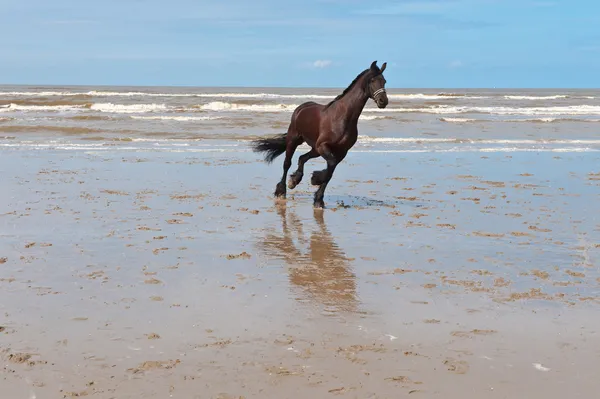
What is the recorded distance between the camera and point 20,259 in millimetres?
6793

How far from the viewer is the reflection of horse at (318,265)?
5781 millimetres

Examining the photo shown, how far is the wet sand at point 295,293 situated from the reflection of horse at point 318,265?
0.11 feet

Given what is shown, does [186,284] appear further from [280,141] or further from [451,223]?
[280,141]

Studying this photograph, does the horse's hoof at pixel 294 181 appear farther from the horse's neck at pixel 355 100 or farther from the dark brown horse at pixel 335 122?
the horse's neck at pixel 355 100

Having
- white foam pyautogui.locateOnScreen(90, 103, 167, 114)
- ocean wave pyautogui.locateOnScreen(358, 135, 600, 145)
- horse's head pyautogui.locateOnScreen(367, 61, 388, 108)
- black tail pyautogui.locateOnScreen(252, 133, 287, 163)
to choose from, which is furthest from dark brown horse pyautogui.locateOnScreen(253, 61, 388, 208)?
white foam pyautogui.locateOnScreen(90, 103, 167, 114)

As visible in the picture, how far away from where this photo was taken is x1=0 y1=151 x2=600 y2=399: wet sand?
13.4 ft

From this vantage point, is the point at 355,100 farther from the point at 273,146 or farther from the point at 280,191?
the point at 273,146

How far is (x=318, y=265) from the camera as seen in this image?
22.7 ft

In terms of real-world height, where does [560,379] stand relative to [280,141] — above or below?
below

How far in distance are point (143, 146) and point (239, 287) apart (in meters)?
14.6

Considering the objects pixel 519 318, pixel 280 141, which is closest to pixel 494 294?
pixel 519 318

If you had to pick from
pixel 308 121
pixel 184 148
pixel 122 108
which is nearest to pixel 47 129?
pixel 184 148

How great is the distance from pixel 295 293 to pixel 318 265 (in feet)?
3.53

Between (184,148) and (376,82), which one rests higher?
(376,82)
